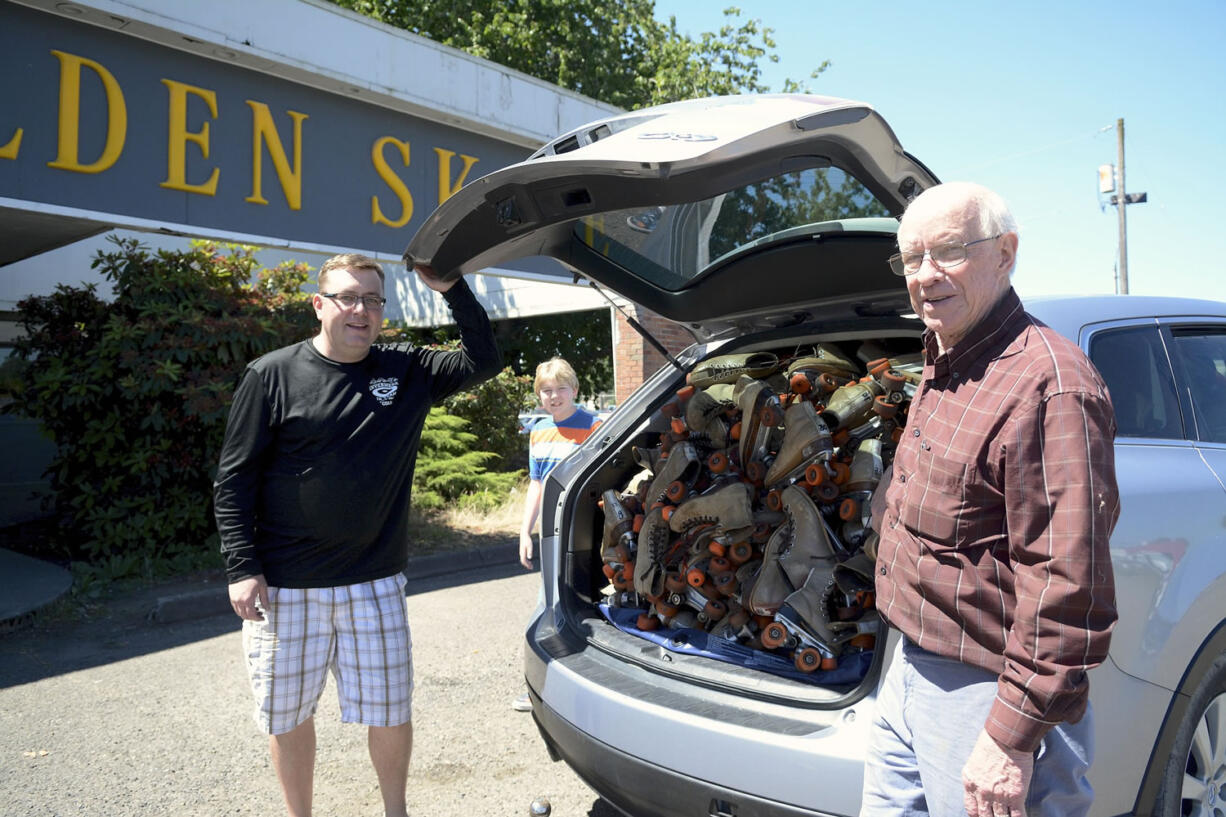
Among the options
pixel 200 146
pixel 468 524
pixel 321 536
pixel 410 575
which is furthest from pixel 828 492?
pixel 200 146

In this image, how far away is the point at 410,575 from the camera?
7.34m

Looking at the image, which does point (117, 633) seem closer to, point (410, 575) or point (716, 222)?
point (410, 575)

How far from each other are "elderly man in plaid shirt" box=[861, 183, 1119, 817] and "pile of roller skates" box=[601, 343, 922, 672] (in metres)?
0.80

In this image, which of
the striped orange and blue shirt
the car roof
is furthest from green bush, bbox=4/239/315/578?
the car roof

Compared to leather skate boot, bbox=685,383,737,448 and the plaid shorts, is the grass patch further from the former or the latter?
the plaid shorts

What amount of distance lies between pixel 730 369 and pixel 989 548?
2.00 m

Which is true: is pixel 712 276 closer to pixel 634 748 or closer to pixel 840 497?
pixel 840 497

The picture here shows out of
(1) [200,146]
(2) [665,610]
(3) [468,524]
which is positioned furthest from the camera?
(3) [468,524]

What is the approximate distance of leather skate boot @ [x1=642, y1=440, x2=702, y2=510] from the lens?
3.48 m

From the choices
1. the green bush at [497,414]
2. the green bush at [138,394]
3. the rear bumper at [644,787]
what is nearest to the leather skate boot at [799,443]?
the rear bumper at [644,787]

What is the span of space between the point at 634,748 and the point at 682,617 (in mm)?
885

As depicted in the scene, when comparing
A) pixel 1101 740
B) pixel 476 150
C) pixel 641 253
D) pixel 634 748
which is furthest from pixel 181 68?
pixel 1101 740

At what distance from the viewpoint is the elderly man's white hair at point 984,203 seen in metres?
1.75

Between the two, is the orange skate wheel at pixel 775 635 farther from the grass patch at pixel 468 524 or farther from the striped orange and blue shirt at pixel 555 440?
the grass patch at pixel 468 524
